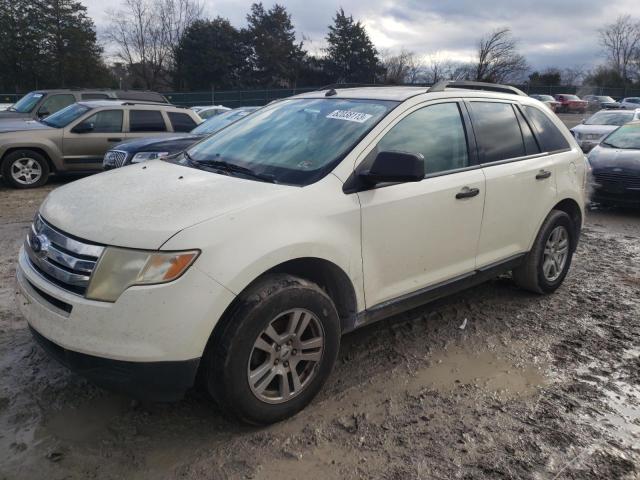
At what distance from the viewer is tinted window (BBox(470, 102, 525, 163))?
13.1ft

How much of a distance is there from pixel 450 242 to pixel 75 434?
258 cm

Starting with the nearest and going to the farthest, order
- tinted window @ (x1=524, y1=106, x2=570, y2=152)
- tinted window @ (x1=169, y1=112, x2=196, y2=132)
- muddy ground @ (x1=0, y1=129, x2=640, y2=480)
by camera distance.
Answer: muddy ground @ (x1=0, y1=129, x2=640, y2=480) < tinted window @ (x1=524, y1=106, x2=570, y2=152) < tinted window @ (x1=169, y1=112, x2=196, y2=132)

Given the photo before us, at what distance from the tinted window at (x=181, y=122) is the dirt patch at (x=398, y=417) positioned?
7004 millimetres

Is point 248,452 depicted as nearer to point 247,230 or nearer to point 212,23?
point 247,230

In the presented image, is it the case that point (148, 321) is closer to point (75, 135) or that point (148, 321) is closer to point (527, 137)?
point (527, 137)

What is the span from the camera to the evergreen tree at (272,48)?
50.0 metres

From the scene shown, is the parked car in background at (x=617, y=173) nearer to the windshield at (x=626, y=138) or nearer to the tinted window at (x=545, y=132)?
the windshield at (x=626, y=138)

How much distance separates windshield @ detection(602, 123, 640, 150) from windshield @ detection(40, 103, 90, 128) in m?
9.81

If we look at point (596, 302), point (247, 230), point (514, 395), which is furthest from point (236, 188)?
point (596, 302)

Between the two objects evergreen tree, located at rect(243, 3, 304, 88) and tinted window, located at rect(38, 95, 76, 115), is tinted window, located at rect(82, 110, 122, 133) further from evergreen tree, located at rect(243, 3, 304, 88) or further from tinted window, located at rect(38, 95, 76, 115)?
evergreen tree, located at rect(243, 3, 304, 88)

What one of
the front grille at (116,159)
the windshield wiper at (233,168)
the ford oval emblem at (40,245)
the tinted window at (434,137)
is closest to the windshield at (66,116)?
the front grille at (116,159)

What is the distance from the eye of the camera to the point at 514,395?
130 inches

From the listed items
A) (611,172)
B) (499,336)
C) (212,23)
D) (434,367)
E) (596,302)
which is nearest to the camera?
(434,367)

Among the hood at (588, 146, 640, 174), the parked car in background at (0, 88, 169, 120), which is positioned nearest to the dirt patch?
the hood at (588, 146, 640, 174)
